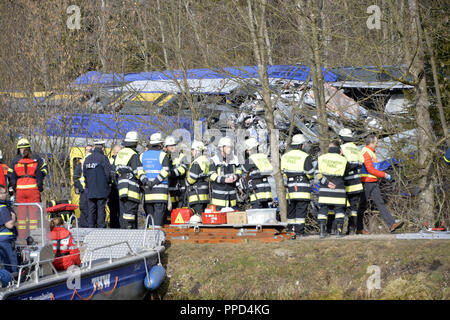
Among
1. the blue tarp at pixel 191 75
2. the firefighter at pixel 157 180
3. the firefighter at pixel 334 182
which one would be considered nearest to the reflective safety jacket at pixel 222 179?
the firefighter at pixel 157 180

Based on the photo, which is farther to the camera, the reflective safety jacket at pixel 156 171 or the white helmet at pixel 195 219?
the reflective safety jacket at pixel 156 171

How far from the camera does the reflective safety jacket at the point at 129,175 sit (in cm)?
1212

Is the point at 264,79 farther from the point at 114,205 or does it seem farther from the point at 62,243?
the point at 62,243

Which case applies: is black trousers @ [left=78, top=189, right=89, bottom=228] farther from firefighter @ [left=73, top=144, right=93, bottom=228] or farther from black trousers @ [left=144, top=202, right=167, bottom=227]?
black trousers @ [left=144, top=202, right=167, bottom=227]

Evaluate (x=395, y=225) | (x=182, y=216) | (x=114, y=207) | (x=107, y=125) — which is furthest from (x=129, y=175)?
(x=107, y=125)

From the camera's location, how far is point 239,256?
10289 mm

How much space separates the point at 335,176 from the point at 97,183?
15.2 ft

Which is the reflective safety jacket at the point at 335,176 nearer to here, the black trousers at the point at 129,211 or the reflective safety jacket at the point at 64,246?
the black trousers at the point at 129,211

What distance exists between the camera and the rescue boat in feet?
24.8

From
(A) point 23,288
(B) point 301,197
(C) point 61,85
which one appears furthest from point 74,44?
(A) point 23,288

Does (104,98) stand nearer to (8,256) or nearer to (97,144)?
(97,144)

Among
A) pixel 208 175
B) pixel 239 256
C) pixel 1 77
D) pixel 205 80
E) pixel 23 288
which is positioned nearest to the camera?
pixel 23 288

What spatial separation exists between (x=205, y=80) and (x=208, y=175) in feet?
18.2

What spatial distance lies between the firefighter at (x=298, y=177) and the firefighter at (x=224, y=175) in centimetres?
112
